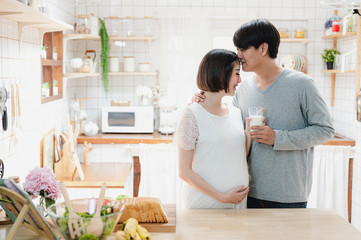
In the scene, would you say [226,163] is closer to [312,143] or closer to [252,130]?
[252,130]

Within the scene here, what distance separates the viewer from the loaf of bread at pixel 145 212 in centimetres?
161

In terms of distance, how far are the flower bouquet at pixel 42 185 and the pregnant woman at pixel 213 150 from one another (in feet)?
1.93

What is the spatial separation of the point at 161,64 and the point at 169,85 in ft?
0.79

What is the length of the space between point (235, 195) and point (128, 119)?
237 centimetres

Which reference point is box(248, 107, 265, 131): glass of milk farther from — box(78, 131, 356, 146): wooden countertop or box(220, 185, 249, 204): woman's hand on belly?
box(78, 131, 356, 146): wooden countertop

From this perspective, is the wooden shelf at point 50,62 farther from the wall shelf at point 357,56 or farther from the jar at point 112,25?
the wall shelf at point 357,56

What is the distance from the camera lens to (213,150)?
6.26 feet

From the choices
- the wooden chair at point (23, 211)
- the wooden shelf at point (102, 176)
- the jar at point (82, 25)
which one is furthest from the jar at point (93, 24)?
the wooden chair at point (23, 211)

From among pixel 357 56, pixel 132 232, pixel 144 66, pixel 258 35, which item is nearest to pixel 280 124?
pixel 258 35

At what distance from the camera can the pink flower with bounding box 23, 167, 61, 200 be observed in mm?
1534

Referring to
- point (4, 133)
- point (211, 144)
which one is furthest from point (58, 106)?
point (211, 144)

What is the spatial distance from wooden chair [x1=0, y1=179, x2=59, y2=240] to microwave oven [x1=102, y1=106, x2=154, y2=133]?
2609 millimetres

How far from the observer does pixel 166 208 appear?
1.78 meters

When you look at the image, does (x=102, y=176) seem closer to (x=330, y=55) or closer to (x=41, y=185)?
(x=41, y=185)
